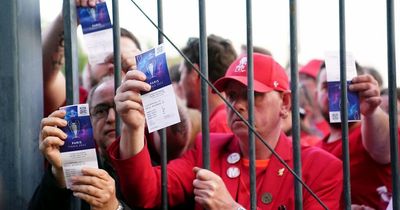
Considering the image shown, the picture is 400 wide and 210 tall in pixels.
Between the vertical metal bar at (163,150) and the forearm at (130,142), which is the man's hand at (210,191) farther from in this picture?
the forearm at (130,142)

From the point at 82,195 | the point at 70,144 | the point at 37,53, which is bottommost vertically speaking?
the point at 82,195

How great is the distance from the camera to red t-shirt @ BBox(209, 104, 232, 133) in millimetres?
4074

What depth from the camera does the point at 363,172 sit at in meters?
3.48

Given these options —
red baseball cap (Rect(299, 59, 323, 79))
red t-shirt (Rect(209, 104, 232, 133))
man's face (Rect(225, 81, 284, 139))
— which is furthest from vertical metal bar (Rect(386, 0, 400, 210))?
red baseball cap (Rect(299, 59, 323, 79))

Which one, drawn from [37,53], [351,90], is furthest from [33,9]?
[351,90]

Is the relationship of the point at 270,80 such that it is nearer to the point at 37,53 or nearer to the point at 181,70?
the point at 37,53

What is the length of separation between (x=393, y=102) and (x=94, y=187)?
0.97 metres

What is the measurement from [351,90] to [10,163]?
1.16 metres

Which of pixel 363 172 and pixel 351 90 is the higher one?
pixel 351 90

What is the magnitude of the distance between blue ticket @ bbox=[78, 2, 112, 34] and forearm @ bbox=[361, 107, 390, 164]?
1142mm

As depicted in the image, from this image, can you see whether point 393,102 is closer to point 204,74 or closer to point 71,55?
point 204,74

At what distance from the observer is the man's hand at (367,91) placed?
2.58 meters

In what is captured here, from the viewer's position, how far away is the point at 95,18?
2.60 metres

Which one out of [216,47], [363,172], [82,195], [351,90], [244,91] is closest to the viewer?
[82,195]
